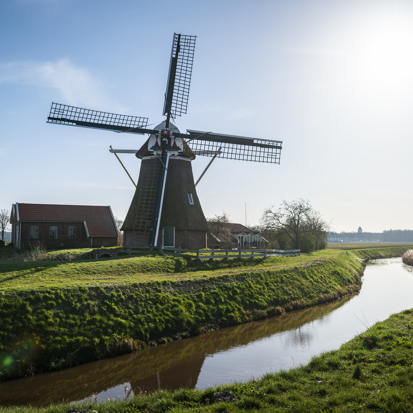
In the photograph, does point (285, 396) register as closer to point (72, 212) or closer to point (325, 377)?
point (325, 377)

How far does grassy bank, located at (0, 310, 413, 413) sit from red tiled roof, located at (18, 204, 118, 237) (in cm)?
2685

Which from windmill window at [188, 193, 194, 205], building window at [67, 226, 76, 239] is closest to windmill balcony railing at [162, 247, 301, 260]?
windmill window at [188, 193, 194, 205]

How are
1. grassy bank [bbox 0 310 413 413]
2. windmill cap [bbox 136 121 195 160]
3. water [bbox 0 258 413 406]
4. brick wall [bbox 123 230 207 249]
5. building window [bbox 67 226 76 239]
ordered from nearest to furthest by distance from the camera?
grassy bank [bbox 0 310 413 413]
water [bbox 0 258 413 406]
brick wall [bbox 123 230 207 249]
windmill cap [bbox 136 121 195 160]
building window [bbox 67 226 76 239]

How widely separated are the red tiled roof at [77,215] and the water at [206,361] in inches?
827

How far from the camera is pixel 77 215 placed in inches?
1334

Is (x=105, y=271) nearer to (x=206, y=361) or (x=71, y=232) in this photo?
(x=206, y=361)

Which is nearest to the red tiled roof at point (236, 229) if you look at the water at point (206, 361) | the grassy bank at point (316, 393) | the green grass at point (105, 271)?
the green grass at point (105, 271)

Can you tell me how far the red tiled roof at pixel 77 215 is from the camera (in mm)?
32500

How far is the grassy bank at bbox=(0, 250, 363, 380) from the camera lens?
10938 millimetres

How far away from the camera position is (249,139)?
84.3ft

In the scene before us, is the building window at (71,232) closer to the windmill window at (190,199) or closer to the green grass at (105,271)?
the windmill window at (190,199)

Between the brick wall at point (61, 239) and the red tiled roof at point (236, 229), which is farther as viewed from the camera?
the red tiled roof at point (236, 229)

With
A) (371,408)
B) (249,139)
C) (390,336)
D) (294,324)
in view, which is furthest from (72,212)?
(371,408)

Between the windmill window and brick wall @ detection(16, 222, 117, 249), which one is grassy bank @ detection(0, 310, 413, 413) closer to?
the windmill window
